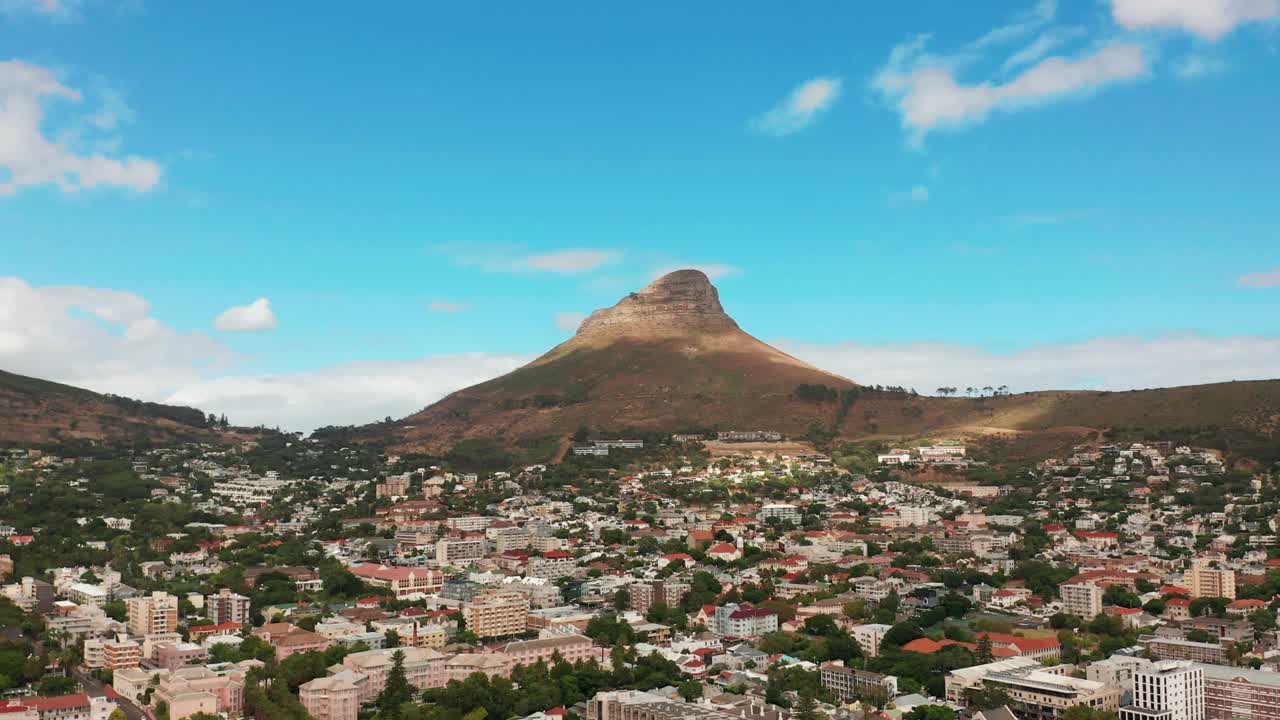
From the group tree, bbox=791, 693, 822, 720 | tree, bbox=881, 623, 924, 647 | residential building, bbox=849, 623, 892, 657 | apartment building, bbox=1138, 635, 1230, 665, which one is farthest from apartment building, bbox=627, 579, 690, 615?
apartment building, bbox=1138, 635, 1230, 665

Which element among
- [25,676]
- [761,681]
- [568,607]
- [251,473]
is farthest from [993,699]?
[251,473]

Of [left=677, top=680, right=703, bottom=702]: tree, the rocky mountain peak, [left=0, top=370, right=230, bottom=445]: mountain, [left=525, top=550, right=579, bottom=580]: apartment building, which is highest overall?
the rocky mountain peak

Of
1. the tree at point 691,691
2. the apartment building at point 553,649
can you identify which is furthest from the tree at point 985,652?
the apartment building at point 553,649

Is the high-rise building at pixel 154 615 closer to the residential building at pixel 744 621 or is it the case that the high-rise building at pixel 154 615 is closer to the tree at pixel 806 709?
the residential building at pixel 744 621

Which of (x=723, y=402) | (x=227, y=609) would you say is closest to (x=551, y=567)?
(x=227, y=609)

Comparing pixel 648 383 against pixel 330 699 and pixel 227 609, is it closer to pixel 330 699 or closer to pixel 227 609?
pixel 227 609

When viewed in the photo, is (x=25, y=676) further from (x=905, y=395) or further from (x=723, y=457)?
(x=905, y=395)

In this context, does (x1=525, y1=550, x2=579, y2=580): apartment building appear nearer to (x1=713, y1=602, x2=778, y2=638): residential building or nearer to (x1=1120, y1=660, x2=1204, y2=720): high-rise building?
(x1=713, y1=602, x2=778, y2=638): residential building
